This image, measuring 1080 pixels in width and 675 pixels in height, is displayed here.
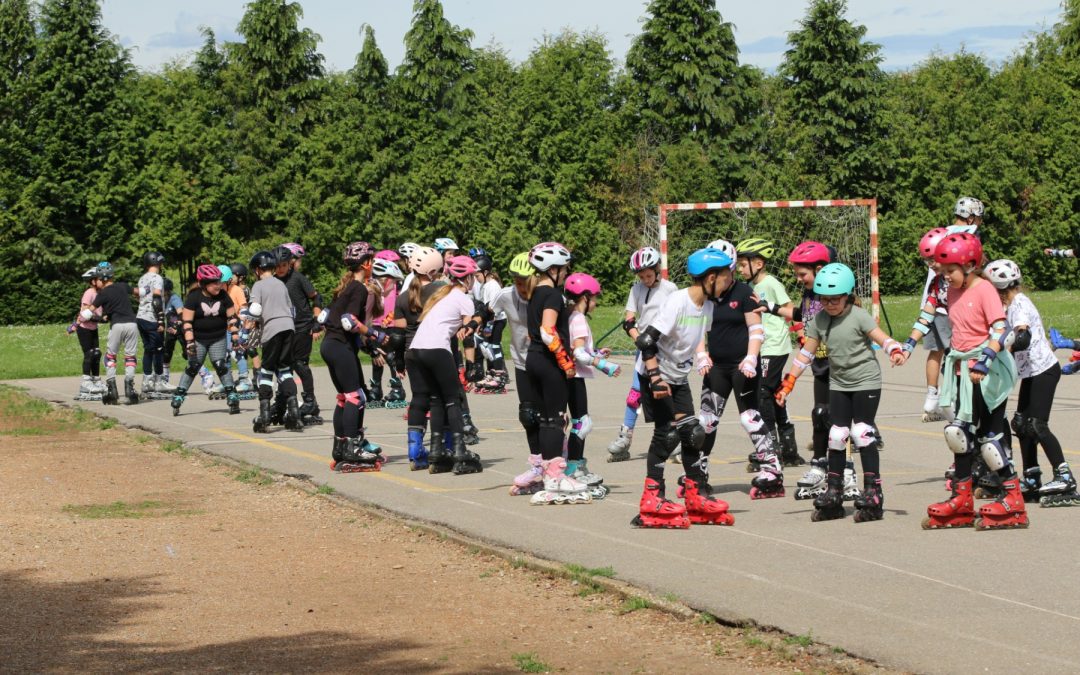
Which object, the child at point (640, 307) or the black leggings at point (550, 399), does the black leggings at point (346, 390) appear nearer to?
the child at point (640, 307)

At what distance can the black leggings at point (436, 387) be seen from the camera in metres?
11.6

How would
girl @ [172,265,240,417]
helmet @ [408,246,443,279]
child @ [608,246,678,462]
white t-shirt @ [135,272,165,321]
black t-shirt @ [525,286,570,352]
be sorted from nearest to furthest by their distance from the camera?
black t-shirt @ [525,286,570,352] → helmet @ [408,246,443,279] → child @ [608,246,678,462] → girl @ [172,265,240,417] → white t-shirt @ [135,272,165,321]

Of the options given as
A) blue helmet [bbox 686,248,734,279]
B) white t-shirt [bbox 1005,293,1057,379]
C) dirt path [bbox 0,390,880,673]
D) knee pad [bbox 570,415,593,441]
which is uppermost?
blue helmet [bbox 686,248,734,279]

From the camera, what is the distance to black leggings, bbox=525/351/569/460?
10.2 meters

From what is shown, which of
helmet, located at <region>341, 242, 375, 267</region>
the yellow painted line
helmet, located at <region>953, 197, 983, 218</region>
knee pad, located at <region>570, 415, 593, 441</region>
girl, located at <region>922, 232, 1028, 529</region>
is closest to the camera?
girl, located at <region>922, 232, 1028, 529</region>

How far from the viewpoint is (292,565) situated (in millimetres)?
8539

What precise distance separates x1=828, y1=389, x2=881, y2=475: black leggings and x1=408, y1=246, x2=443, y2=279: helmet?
3873mm

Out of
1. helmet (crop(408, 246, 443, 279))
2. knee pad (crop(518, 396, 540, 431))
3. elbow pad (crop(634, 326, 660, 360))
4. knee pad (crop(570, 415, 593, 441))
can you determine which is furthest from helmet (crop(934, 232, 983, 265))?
helmet (crop(408, 246, 443, 279))

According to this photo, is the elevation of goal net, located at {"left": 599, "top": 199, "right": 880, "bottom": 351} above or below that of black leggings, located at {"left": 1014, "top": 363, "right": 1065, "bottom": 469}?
above

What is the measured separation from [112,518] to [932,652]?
6389 millimetres

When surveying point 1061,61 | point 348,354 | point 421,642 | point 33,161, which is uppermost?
point 1061,61

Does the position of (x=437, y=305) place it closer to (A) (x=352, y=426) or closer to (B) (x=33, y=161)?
(A) (x=352, y=426)

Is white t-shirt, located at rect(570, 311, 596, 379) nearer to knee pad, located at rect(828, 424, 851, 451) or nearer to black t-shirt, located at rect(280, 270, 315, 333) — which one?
knee pad, located at rect(828, 424, 851, 451)

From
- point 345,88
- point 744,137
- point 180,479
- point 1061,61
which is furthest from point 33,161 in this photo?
point 180,479
